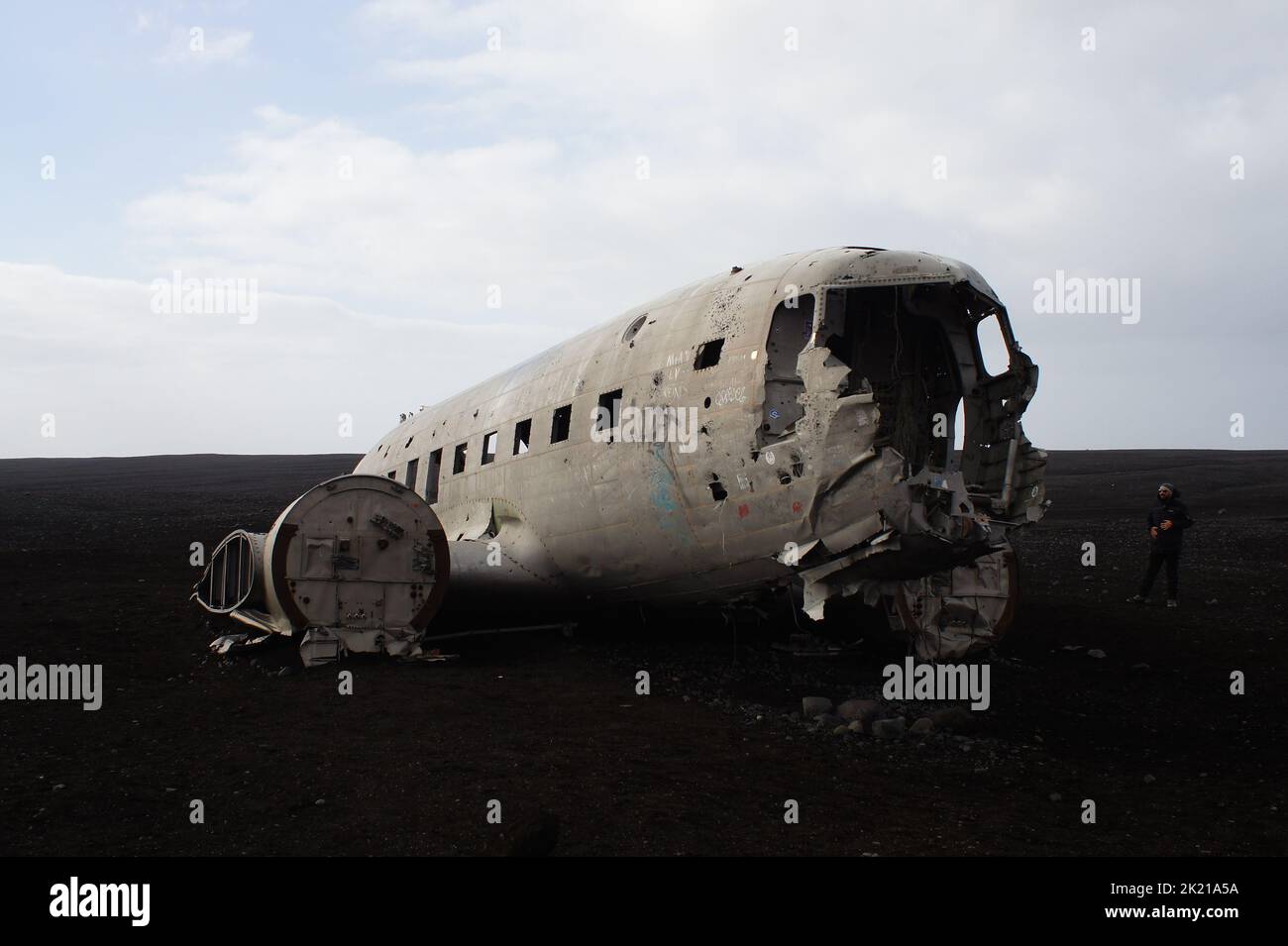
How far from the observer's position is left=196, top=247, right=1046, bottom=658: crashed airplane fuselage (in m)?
10.1

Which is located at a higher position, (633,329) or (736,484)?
(633,329)

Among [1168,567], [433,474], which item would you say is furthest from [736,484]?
[1168,567]

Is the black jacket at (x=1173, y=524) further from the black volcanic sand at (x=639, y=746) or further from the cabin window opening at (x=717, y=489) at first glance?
the cabin window opening at (x=717, y=489)

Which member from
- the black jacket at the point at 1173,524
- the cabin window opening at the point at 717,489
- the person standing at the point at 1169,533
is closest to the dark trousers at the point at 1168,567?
the person standing at the point at 1169,533

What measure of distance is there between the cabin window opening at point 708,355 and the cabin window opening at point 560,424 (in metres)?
2.77

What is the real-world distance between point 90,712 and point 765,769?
740 centimetres

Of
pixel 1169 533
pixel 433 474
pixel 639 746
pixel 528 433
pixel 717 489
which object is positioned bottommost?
pixel 639 746

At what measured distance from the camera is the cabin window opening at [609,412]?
12613 millimetres

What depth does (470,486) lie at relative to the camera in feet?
53.3

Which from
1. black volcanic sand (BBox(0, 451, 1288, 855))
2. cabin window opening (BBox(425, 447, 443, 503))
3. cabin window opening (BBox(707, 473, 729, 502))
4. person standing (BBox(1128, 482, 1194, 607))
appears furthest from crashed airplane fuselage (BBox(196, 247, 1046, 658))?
person standing (BBox(1128, 482, 1194, 607))

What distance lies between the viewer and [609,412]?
12852mm

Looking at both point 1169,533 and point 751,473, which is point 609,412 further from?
point 1169,533

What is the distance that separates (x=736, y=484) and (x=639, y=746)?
303 centimetres

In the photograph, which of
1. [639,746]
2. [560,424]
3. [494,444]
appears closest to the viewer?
[639,746]
